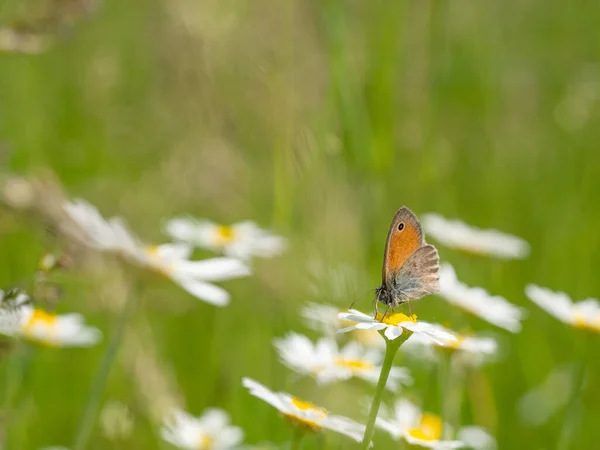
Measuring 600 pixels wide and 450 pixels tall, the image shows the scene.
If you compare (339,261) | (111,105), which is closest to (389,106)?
(339,261)

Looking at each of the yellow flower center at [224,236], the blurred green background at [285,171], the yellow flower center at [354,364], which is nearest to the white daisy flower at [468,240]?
the blurred green background at [285,171]

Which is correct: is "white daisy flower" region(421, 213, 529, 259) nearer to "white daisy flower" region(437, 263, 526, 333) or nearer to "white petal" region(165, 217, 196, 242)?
"white daisy flower" region(437, 263, 526, 333)

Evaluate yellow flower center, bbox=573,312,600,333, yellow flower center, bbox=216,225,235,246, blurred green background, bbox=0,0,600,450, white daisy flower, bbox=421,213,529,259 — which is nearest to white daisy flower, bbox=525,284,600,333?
yellow flower center, bbox=573,312,600,333

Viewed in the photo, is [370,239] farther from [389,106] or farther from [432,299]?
[432,299]

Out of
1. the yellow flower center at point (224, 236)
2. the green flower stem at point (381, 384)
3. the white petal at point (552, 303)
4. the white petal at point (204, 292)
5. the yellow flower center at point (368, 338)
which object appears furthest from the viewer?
the yellow flower center at point (224, 236)

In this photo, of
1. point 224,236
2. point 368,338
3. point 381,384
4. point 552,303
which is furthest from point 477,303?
point 381,384

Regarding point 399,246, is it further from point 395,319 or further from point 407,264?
point 395,319

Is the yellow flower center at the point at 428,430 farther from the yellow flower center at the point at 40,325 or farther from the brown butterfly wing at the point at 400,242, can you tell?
the yellow flower center at the point at 40,325
